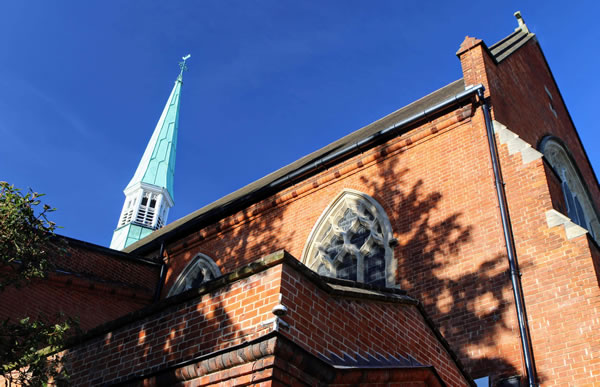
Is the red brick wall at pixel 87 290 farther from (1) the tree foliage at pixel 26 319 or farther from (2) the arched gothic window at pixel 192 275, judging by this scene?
(1) the tree foliage at pixel 26 319

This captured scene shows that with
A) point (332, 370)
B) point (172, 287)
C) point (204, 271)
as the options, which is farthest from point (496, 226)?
point (172, 287)

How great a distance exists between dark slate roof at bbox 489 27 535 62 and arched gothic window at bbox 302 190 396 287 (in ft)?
14.6

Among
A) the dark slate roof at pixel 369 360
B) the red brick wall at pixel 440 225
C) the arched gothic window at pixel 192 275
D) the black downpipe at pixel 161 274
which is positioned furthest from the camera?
the black downpipe at pixel 161 274

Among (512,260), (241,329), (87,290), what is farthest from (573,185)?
(87,290)

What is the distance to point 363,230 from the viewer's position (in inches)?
431

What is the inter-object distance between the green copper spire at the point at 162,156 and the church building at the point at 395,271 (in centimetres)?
2115

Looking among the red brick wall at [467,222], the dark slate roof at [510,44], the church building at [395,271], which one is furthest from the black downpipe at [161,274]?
the dark slate roof at [510,44]

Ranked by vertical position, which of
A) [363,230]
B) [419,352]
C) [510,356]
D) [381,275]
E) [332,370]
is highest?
[363,230]

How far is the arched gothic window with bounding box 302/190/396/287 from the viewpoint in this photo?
10.1 m

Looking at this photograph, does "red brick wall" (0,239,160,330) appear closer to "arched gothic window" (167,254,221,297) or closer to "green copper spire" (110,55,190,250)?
"arched gothic window" (167,254,221,297)

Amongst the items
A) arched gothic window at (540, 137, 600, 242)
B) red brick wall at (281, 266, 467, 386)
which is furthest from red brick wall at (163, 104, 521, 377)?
arched gothic window at (540, 137, 600, 242)

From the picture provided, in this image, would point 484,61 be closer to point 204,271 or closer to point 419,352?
point 419,352

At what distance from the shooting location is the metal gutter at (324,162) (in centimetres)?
1028

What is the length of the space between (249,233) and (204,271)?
1728 millimetres
